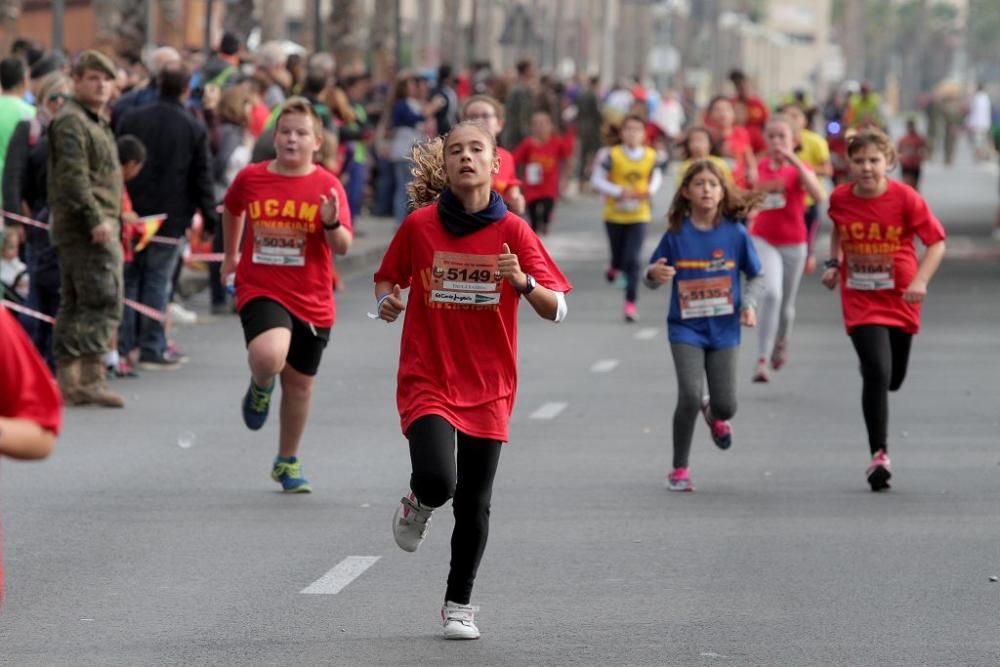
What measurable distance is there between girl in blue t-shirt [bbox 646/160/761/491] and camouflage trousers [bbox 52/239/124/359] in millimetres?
3956

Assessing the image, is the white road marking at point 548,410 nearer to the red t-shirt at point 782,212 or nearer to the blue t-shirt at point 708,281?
the red t-shirt at point 782,212

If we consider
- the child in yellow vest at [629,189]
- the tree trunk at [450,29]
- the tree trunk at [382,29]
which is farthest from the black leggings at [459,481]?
the tree trunk at [450,29]

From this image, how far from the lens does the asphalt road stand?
7.94 m

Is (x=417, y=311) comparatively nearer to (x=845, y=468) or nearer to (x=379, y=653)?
(x=379, y=653)

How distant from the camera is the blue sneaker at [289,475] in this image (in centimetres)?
1112

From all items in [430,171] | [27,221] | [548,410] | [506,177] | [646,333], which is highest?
[430,171]

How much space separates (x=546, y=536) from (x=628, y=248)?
35.7ft

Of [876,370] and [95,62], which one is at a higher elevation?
[95,62]

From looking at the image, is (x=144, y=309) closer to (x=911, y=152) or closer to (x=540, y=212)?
(x=540, y=212)

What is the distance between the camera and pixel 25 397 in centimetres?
503

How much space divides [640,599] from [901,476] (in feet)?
11.5

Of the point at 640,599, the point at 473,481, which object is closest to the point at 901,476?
the point at 640,599

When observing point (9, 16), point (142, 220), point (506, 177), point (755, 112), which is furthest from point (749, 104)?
Answer: point (142, 220)

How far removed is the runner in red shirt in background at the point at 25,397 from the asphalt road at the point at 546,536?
103 inches
